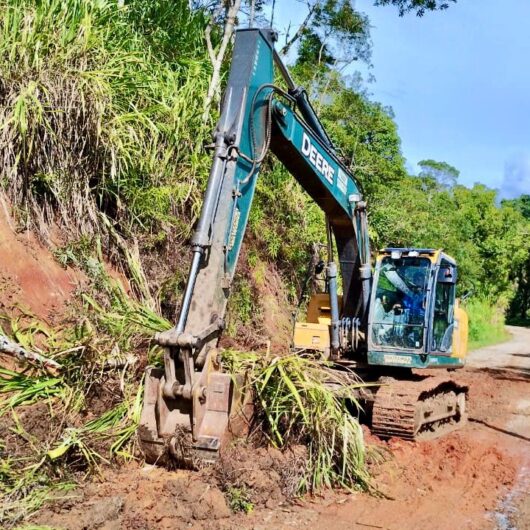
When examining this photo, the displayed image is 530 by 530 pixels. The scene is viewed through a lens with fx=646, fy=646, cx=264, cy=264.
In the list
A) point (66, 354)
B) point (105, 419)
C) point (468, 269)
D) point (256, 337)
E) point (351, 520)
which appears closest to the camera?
point (351, 520)

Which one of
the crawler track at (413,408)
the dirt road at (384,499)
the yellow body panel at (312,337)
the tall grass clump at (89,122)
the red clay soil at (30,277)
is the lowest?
the dirt road at (384,499)

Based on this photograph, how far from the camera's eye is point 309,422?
5090 mm

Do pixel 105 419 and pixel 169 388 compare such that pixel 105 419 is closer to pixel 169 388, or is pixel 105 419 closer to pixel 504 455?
pixel 169 388

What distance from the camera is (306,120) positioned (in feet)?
22.0

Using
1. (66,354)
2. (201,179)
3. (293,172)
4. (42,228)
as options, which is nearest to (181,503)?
(66,354)

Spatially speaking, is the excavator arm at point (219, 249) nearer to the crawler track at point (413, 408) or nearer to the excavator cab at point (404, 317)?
the excavator cab at point (404, 317)

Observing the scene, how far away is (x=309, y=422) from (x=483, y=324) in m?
21.2

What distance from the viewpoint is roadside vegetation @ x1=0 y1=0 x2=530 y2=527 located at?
5047mm

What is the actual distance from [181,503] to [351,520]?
1.23 m

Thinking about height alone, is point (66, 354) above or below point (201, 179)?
below

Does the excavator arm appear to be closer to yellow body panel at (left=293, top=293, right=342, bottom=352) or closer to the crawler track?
yellow body panel at (left=293, top=293, right=342, bottom=352)

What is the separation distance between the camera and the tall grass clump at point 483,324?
22922mm

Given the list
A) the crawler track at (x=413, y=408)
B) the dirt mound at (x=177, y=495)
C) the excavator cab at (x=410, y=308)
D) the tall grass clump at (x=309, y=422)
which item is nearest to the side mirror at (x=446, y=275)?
the excavator cab at (x=410, y=308)

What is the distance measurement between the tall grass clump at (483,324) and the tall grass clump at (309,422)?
16.4 meters
